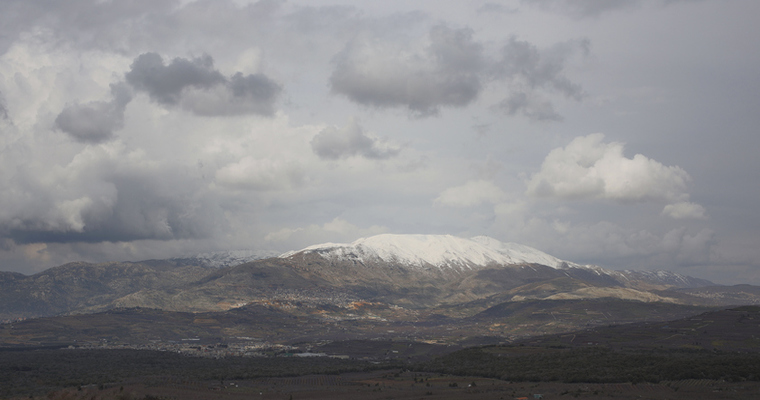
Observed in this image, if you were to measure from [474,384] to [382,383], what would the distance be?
30.0m

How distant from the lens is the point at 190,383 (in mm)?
162875

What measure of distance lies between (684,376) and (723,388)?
19690mm

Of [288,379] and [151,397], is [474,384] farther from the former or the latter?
[151,397]

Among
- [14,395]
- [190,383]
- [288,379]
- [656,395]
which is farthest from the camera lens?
[288,379]

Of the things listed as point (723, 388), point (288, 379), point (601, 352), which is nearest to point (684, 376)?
point (723, 388)

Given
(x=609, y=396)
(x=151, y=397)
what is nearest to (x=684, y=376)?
(x=609, y=396)

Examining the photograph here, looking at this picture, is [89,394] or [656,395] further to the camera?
[89,394]

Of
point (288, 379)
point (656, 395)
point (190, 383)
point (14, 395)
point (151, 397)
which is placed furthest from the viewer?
point (288, 379)

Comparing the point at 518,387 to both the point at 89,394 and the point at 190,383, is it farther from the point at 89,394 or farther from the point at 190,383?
A: the point at 89,394

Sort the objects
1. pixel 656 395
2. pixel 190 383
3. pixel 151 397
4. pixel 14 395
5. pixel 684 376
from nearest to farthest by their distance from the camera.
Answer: pixel 656 395 → pixel 151 397 → pixel 684 376 → pixel 14 395 → pixel 190 383

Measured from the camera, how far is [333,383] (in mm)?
170375

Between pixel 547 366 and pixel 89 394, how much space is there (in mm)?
123294

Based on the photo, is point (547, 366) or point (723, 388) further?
point (547, 366)

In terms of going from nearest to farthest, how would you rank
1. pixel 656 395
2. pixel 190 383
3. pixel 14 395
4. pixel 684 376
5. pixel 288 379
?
pixel 656 395 < pixel 684 376 < pixel 14 395 < pixel 190 383 < pixel 288 379
